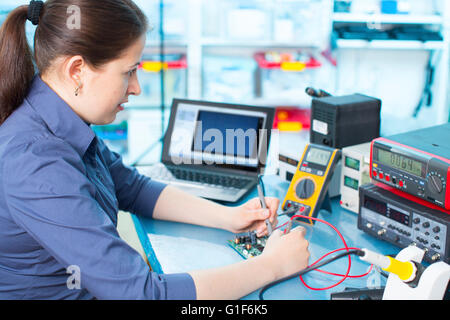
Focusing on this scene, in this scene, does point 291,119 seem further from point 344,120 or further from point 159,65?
point 344,120

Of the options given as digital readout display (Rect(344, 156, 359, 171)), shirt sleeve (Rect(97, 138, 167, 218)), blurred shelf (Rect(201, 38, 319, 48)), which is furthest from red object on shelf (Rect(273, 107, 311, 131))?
shirt sleeve (Rect(97, 138, 167, 218))

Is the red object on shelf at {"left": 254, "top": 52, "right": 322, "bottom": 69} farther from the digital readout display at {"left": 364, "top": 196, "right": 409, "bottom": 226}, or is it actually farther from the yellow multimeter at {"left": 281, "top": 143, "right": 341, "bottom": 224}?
the digital readout display at {"left": 364, "top": 196, "right": 409, "bottom": 226}

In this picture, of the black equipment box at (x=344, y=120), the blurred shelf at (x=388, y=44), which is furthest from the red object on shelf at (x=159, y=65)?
the black equipment box at (x=344, y=120)

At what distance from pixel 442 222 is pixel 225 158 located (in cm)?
76

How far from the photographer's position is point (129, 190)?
1374 mm

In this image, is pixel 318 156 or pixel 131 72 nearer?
pixel 131 72

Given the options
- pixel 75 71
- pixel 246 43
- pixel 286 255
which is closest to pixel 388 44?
pixel 246 43

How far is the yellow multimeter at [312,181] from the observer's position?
1328 millimetres

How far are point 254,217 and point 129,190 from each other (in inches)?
15.1

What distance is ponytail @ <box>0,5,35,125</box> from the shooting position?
983 mm

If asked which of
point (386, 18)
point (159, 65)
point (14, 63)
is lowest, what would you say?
point (159, 65)

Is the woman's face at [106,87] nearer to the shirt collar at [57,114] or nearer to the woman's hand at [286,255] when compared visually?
the shirt collar at [57,114]
